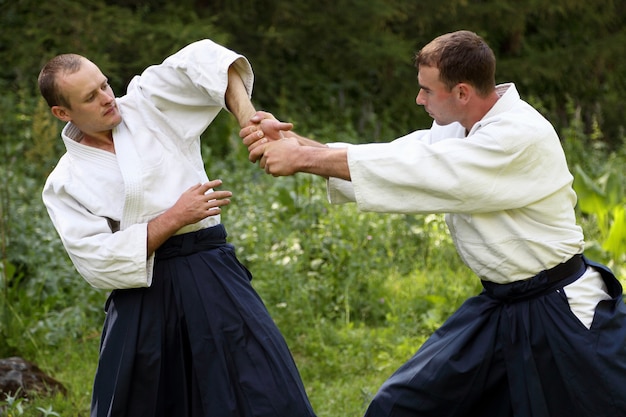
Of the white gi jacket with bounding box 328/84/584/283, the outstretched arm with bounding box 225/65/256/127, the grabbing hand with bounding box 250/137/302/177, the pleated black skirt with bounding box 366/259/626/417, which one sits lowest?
the pleated black skirt with bounding box 366/259/626/417

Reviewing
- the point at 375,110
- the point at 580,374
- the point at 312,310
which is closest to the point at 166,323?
the point at 580,374

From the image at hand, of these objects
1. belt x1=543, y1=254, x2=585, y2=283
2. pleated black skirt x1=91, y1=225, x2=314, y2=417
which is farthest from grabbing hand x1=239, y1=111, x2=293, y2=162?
belt x1=543, y1=254, x2=585, y2=283

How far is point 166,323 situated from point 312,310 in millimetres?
2441

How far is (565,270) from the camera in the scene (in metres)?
3.29

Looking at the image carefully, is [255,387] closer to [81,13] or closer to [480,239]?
[480,239]

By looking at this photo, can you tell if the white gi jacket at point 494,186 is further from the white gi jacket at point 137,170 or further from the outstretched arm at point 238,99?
the white gi jacket at point 137,170

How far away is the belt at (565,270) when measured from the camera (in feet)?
10.7

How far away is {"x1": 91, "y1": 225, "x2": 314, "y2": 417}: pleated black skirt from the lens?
136 inches

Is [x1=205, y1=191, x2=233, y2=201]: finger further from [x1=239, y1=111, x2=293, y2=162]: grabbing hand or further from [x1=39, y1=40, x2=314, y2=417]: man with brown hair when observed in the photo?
[x1=239, y1=111, x2=293, y2=162]: grabbing hand

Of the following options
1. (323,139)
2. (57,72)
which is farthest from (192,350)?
(323,139)

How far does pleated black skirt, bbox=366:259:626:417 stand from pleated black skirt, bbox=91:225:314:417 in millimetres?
418

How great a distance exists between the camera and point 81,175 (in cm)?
347

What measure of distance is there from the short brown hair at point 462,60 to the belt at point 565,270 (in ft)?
2.10

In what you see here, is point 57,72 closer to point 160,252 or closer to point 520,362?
point 160,252
